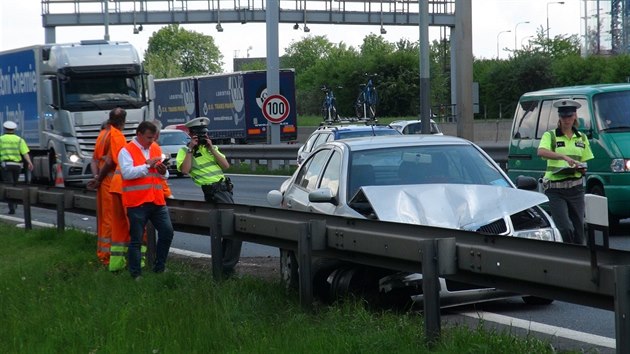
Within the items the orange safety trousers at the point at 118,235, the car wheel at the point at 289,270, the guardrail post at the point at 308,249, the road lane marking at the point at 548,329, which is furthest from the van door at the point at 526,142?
the guardrail post at the point at 308,249

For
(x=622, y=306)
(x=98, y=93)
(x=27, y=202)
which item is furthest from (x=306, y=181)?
(x=98, y=93)

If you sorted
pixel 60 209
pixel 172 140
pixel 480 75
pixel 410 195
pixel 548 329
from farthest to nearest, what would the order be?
pixel 480 75
pixel 172 140
pixel 60 209
pixel 410 195
pixel 548 329

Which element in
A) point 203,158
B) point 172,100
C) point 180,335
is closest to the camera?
Result: point 180,335

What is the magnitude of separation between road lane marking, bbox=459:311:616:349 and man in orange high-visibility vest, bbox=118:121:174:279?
3401 millimetres

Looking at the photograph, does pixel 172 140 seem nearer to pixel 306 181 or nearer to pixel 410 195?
pixel 306 181

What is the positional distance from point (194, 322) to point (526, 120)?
9.90 meters

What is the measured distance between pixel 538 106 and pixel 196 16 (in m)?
43.5

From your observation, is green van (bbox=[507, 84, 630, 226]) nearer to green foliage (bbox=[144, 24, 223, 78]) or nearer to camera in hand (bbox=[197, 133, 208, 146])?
camera in hand (bbox=[197, 133, 208, 146])

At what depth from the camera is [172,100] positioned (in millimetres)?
66250

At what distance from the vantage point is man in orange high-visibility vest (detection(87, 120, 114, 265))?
1391cm

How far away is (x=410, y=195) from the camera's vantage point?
10406 mm

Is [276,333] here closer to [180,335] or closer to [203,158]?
[180,335]

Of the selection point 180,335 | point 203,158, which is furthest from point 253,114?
point 180,335

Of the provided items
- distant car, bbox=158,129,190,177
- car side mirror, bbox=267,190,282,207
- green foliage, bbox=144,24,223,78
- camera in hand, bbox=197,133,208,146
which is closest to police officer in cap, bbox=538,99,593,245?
car side mirror, bbox=267,190,282,207
